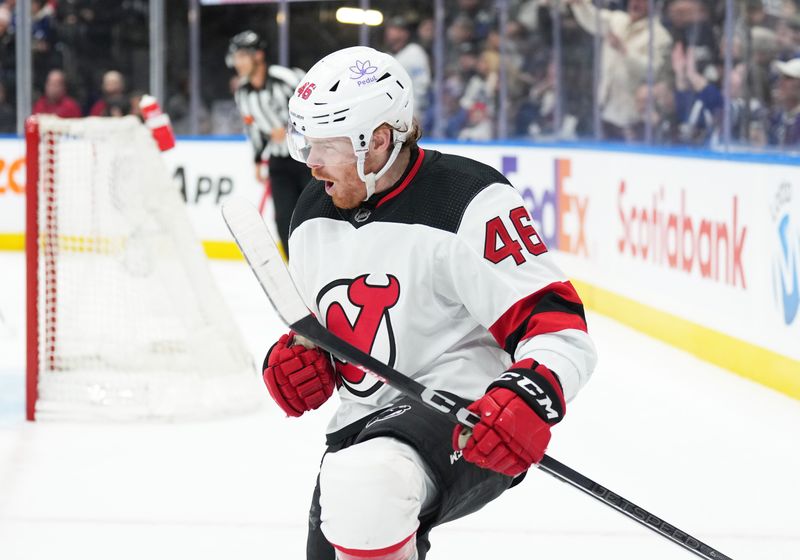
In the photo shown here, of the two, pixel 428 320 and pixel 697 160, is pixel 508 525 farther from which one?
pixel 697 160

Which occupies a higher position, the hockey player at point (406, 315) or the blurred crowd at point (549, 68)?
the blurred crowd at point (549, 68)

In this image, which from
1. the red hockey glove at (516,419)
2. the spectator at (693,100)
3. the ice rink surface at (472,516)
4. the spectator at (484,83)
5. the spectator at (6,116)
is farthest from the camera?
the spectator at (6,116)

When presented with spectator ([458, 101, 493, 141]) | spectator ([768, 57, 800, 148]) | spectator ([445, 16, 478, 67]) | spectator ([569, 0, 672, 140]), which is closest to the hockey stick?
spectator ([768, 57, 800, 148])

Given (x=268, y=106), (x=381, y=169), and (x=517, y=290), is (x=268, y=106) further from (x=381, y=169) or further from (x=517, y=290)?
(x=517, y=290)

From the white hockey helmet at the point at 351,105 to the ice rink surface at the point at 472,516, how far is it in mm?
1264

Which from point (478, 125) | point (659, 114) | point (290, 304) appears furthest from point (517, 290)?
point (478, 125)

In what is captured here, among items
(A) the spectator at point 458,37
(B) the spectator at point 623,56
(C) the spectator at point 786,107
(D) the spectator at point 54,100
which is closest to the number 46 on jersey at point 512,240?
(C) the spectator at point 786,107

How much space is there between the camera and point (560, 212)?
22.8 ft

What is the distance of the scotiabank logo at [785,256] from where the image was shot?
445 centimetres

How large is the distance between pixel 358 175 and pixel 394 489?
1.42 feet

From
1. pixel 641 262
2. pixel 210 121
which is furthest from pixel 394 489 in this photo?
pixel 210 121

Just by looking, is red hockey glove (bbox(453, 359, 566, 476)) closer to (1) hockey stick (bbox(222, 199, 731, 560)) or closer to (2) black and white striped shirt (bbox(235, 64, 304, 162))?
(1) hockey stick (bbox(222, 199, 731, 560))

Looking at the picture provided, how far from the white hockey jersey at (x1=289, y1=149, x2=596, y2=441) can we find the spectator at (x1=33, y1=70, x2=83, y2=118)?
8267 millimetres

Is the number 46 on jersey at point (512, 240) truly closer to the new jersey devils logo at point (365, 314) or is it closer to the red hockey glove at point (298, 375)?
the new jersey devils logo at point (365, 314)
